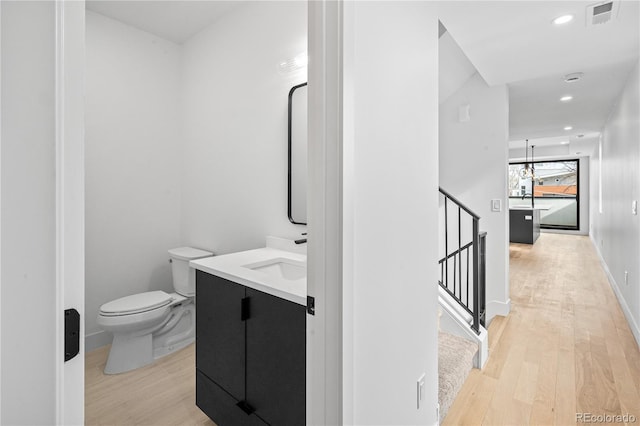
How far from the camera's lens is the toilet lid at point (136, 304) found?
2.22 metres

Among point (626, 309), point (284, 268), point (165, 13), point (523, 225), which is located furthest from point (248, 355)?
point (523, 225)

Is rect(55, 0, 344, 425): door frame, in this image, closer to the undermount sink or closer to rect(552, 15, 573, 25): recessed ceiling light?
the undermount sink

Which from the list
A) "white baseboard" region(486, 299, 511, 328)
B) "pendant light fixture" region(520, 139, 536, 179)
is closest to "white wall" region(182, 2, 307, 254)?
"white baseboard" region(486, 299, 511, 328)

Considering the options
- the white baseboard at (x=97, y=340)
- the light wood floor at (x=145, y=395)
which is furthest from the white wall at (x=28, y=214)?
the white baseboard at (x=97, y=340)

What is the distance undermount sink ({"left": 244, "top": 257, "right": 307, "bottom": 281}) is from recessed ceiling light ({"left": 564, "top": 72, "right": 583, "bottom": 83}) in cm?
313

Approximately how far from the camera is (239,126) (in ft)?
8.59

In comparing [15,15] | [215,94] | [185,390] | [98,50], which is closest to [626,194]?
[215,94]

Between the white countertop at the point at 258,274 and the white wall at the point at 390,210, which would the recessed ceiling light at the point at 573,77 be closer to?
the white wall at the point at 390,210

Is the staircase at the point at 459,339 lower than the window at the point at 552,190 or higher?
lower

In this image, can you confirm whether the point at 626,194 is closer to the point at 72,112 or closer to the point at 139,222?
the point at 72,112

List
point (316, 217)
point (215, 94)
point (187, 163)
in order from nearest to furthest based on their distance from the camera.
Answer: point (316, 217) < point (215, 94) < point (187, 163)

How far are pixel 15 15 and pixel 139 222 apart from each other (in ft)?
8.96

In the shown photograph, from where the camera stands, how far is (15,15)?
0.47 m

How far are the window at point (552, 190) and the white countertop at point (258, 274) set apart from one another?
32.5 ft
